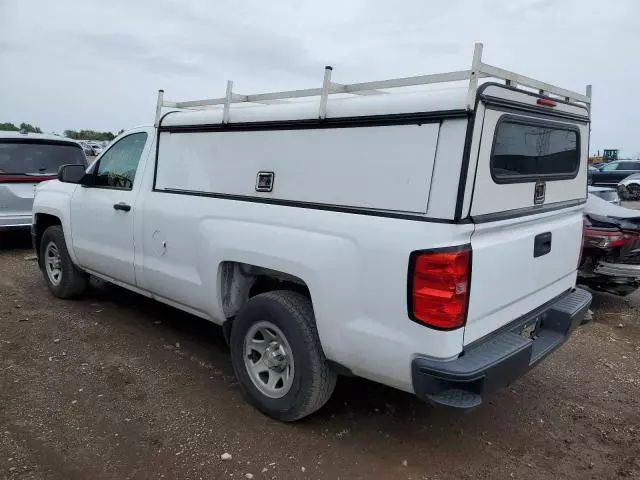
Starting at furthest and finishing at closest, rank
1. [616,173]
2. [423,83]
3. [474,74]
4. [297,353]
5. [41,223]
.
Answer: [616,173] → [41,223] → [297,353] → [423,83] → [474,74]

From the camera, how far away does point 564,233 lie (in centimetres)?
346

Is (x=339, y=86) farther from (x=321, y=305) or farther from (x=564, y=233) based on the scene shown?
(x=564, y=233)

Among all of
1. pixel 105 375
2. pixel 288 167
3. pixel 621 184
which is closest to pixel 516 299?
pixel 288 167

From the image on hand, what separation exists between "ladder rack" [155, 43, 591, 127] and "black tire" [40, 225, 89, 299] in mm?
2384

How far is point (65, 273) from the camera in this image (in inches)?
217

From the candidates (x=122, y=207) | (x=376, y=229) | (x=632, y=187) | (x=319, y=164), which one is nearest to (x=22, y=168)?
(x=122, y=207)

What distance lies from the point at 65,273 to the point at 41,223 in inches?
31.7

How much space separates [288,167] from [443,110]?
3.44 ft

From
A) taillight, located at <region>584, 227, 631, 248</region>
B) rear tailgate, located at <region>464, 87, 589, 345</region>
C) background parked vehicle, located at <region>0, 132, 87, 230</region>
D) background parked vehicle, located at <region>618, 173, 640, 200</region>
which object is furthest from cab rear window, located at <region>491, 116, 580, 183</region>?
A: background parked vehicle, located at <region>618, 173, 640, 200</region>

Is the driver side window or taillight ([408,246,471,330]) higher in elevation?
the driver side window

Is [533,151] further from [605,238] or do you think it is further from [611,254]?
[611,254]

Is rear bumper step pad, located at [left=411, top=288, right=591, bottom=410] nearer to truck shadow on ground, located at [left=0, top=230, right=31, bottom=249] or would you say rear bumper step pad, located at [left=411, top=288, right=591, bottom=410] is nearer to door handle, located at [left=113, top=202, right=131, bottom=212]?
door handle, located at [left=113, top=202, right=131, bottom=212]

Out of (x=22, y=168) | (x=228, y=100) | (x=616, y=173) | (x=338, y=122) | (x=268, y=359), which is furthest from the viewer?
(x=616, y=173)

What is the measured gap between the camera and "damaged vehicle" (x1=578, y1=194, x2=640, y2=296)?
5531 mm
